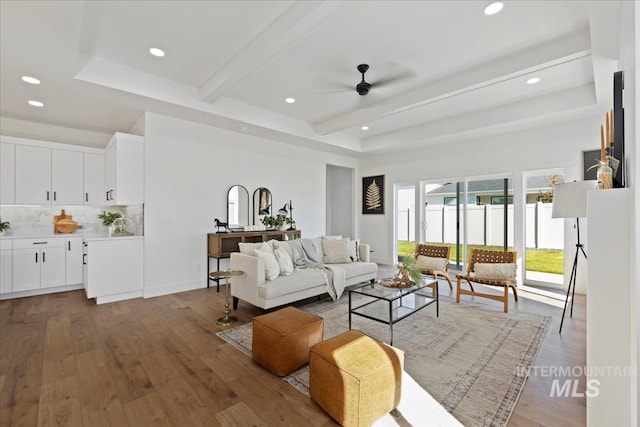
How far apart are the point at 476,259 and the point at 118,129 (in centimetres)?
671

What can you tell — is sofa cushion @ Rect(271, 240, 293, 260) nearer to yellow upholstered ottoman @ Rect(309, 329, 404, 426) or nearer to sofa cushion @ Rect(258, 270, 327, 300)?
sofa cushion @ Rect(258, 270, 327, 300)

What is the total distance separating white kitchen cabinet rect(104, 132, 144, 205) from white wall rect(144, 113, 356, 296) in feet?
0.43

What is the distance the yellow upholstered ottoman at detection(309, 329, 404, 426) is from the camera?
166cm

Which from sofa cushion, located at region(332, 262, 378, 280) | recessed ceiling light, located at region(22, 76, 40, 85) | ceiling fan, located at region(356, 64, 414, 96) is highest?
ceiling fan, located at region(356, 64, 414, 96)

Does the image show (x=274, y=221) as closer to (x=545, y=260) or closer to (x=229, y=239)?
(x=229, y=239)

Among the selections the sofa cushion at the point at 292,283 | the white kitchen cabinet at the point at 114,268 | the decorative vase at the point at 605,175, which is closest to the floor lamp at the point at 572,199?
the decorative vase at the point at 605,175

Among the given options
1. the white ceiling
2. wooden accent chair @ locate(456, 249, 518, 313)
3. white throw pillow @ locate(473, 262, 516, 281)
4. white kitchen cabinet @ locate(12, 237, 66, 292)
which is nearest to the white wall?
the white ceiling

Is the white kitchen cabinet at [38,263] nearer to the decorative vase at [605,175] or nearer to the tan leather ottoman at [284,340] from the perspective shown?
the tan leather ottoman at [284,340]

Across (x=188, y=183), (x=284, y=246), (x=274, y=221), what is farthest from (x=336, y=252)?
(x=188, y=183)

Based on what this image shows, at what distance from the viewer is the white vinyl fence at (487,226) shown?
4898 millimetres

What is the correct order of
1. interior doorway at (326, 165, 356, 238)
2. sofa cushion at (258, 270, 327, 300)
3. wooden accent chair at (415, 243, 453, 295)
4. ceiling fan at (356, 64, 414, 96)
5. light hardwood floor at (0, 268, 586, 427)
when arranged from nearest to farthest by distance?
1. light hardwood floor at (0, 268, 586, 427)
2. sofa cushion at (258, 270, 327, 300)
3. ceiling fan at (356, 64, 414, 96)
4. wooden accent chair at (415, 243, 453, 295)
5. interior doorway at (326, 165, 356, 238)

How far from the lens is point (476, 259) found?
4.39m

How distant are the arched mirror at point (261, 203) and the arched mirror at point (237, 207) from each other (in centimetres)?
17

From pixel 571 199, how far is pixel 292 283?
10.2ft
